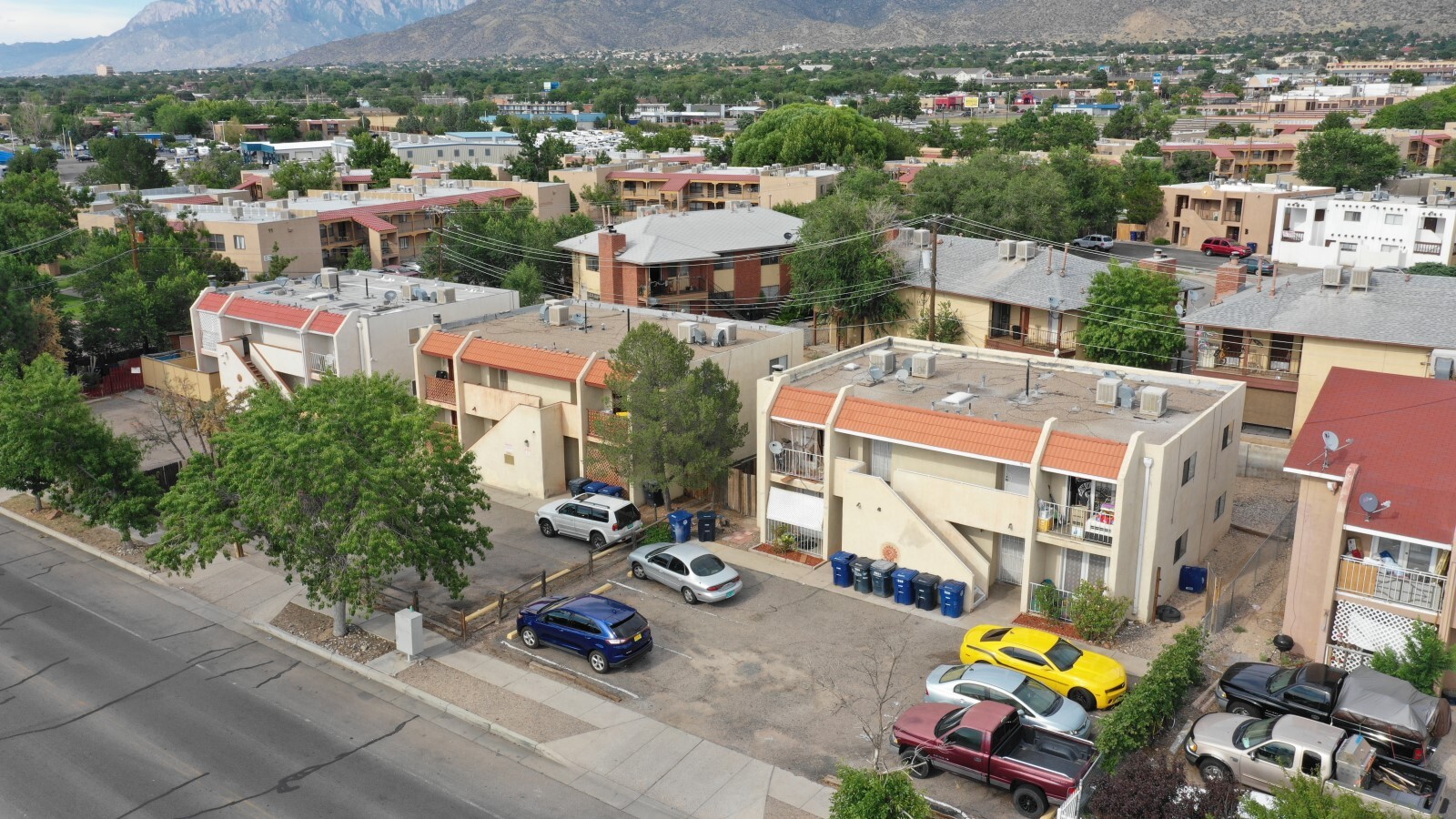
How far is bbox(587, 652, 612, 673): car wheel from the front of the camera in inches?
1010

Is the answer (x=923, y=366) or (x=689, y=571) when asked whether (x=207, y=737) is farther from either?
(x=923, y=366)

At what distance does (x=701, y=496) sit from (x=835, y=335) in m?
21.7

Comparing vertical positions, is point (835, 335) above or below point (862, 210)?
below

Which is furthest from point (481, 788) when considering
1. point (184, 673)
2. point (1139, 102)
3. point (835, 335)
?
point (1139, 102)

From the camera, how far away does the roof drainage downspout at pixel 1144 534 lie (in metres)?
26.4

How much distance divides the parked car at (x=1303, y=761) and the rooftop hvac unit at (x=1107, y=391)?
10809 millimetres

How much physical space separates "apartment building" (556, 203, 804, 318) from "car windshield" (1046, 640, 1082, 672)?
128 ft

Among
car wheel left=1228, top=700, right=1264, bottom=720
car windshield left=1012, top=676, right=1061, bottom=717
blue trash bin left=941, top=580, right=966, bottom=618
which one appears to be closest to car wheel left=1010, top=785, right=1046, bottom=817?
car windshield left=1012, top=676, right=1061, bottom=717

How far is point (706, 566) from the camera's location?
2955 centimetres

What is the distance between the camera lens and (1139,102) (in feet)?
655

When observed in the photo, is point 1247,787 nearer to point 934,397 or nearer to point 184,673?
point 934,397

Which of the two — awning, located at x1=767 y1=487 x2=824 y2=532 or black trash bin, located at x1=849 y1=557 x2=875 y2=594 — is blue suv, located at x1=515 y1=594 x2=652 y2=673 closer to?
black trash bin, located at x1=849 y1=557 x2=875 y2=594

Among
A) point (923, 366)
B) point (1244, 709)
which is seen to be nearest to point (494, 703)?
point (1244, 709)

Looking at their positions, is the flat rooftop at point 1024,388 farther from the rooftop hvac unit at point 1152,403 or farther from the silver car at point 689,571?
the silver car at point 689,571
